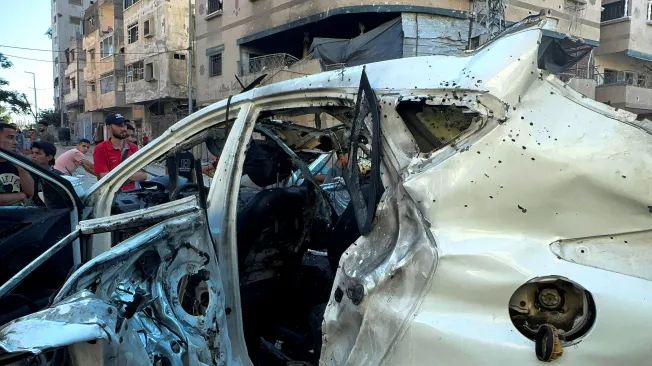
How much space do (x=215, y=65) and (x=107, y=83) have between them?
1787 centimetres

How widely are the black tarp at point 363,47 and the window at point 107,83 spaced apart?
27.6m

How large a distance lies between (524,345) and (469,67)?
2.89 ft

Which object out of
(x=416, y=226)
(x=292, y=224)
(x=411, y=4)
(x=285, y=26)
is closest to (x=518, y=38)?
(x=416, y=226)

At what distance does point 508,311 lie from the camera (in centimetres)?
135

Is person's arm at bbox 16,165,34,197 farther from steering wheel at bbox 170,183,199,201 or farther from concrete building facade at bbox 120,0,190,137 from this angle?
concrete building facade at bbox 120,0,190,137

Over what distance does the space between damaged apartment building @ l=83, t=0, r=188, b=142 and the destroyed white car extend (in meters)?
25.8

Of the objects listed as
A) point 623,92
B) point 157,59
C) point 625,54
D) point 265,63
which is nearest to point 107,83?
point 157,59

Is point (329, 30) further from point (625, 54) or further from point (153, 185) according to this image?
point (153, 185)

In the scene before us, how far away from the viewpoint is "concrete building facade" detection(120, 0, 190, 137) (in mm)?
28500

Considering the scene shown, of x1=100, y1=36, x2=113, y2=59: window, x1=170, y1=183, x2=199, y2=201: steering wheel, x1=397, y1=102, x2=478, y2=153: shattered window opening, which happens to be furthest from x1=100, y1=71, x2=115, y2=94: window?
x1=397, y1=102, x2=478, y2=153: shattered window opening

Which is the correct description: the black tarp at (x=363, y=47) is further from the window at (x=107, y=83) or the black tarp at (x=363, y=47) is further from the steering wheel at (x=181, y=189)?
the window at (x=107, y=83)

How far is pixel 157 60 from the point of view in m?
29.1

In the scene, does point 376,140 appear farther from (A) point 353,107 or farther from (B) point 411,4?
(B) point 411,4

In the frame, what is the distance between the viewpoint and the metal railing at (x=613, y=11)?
23.4m
